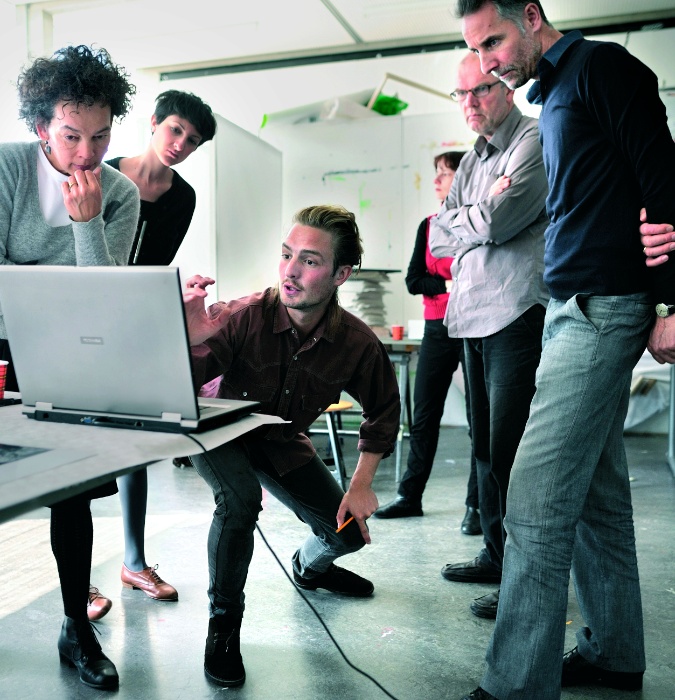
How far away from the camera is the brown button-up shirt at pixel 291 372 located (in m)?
1.72

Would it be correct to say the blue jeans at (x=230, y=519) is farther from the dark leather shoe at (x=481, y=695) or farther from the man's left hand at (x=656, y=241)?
the man's left hand at (x=656, y=241)

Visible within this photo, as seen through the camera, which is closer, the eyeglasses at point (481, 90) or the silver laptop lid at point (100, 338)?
the silver laptop lid at point (100, 338)

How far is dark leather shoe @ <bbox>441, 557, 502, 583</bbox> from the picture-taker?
7.21ft

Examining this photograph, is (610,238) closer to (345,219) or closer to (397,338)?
(345,219)

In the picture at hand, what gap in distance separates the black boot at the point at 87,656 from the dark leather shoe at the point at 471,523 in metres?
1.49

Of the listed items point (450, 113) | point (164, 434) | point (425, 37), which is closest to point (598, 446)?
point (164, 434)

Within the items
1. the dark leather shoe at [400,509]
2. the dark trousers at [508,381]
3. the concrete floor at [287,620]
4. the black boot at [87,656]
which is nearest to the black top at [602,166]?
the dark trousers at [508,381]

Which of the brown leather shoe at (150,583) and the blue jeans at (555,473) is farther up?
the blue jeans at (555,473)

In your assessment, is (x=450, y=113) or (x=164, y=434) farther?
(x=450, y=113)

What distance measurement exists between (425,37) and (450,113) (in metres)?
0.60

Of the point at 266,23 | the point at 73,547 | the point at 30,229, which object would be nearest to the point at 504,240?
the point at 30,229

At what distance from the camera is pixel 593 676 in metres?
1.55

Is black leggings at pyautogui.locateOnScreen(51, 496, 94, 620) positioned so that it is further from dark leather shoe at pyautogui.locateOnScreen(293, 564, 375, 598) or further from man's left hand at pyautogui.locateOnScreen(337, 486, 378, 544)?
dark leather shoe at pyautogui.locateOnScreen(293, 564, 375, 598)

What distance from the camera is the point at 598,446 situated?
135cm
